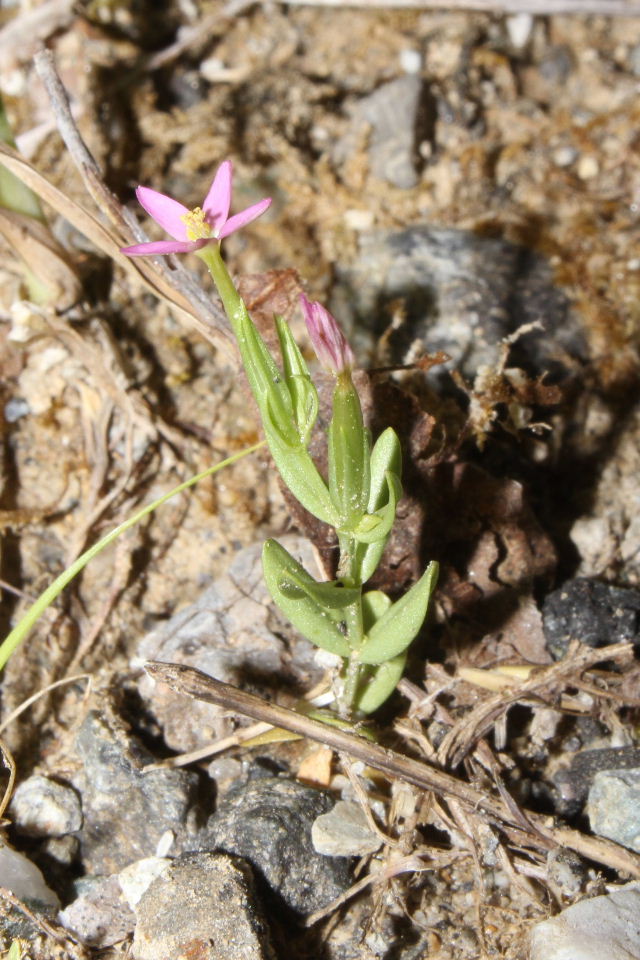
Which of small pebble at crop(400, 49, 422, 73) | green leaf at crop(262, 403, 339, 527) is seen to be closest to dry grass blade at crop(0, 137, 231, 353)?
green leaf at crop(262, 403, 339, 527)

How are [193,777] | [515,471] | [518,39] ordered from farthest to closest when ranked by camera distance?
1. [518,39]
2. [515,471]
3. [193,777]

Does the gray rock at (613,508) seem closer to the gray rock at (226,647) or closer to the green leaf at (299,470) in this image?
the gray rock at (226,647)

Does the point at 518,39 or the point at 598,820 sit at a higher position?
the point at 518,39

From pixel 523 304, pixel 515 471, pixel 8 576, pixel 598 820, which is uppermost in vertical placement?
pixel 8 576

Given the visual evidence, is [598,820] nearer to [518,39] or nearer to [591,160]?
[591,160]

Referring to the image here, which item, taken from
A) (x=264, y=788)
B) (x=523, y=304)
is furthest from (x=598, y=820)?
(x=523, y=304)

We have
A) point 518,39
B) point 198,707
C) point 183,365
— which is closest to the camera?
point 198,707
